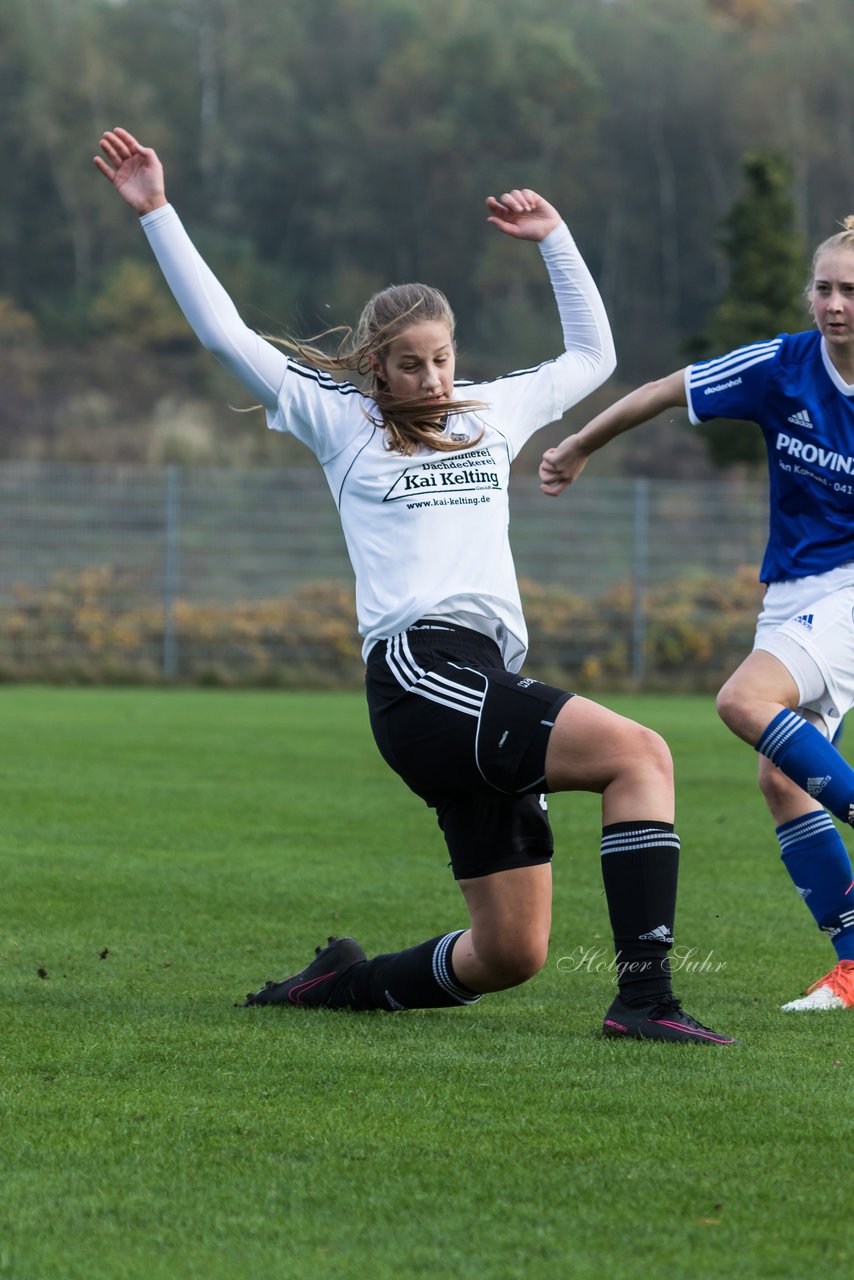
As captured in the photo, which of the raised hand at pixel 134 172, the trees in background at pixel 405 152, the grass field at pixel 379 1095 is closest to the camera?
the grass field at pixel 379 1095

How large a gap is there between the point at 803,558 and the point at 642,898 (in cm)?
135

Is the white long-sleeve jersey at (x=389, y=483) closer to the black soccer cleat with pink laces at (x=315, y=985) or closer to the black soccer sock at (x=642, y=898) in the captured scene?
the black soccer sock at (x=642, y=898)

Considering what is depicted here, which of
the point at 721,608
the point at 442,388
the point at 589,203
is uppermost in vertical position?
the point at 589,203

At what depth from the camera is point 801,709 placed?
5.16 metres

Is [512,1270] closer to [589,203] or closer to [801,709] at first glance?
[801,709]

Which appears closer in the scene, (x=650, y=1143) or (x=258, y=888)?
(x=650, y=1143)

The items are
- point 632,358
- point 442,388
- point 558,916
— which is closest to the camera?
point 442,388

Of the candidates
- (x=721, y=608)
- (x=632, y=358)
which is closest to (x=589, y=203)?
(x=632, y=358)

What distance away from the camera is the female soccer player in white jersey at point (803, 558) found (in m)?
4.80

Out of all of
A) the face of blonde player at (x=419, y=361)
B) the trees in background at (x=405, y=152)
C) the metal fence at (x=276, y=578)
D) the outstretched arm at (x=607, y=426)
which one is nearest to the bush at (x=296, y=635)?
A: the metal fence at (x=276, y=578)

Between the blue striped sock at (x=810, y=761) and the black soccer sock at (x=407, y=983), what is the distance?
98cm

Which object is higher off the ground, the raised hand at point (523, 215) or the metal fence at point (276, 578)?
the raised hand at point (523, 215)

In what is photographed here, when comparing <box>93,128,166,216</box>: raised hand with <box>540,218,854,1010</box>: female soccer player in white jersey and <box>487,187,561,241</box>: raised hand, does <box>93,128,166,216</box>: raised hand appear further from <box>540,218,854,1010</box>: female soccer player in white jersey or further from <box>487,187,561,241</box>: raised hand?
<box>540,218,854,1010</box>: female soccer player in white jersey

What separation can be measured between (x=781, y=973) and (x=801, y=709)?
817mm
